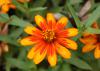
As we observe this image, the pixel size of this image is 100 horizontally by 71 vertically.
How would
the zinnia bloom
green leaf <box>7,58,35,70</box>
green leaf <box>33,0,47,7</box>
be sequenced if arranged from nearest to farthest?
the zinnia bloom → green leaf <box>7,58,35,70</box> → green leaf <box>33,0,47,7</box>

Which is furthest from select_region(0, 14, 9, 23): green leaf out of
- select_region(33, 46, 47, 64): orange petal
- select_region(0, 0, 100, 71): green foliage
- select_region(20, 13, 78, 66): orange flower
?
select_region(33, 46, 47, 64): orange petal

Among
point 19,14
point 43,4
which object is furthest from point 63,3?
point 19,14

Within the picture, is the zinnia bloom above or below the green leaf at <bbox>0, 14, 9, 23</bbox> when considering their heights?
below

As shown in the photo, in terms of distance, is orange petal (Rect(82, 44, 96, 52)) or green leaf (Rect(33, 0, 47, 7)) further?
green leaf (Rect(33, 0, 47, 7))

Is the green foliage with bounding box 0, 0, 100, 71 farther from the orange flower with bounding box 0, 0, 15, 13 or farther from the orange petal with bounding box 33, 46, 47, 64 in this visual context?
the orange petal with bounding box 33, 46, 47, 64

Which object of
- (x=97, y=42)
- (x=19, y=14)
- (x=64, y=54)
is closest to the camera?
(x=64, y=54)

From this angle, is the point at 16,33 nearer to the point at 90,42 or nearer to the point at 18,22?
the point at 18,22

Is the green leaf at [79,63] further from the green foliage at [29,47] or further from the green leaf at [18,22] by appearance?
the green leaf at [18,22]

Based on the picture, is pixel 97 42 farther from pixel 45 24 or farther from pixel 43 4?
pixel 43 4
